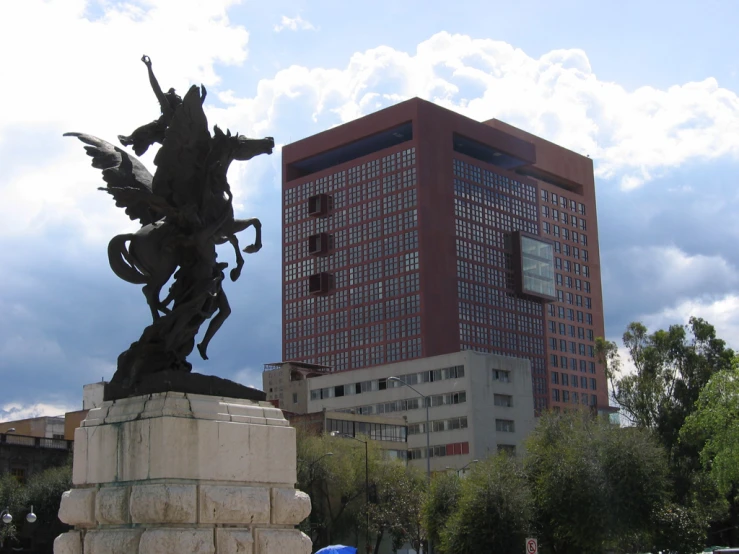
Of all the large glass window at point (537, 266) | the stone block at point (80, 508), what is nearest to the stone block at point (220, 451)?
the stone block at point (80, 508)

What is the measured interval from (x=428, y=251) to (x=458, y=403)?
48.7 m

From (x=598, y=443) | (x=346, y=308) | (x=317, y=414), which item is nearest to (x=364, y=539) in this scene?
(x=317, y=414)

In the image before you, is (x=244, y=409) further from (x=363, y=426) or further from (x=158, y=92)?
(x=363, y=426)

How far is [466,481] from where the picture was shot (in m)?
46.8

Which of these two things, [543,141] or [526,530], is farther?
[543,141]

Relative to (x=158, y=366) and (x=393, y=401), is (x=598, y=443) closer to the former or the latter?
(x=158, y=366)

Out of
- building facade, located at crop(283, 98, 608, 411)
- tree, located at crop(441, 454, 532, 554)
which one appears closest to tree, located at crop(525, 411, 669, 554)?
tree, located at crop(441, 454, 532, 554)

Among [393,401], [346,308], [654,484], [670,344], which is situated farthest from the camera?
[346,308]

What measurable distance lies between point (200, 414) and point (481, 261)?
436 feet

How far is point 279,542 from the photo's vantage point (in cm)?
1141

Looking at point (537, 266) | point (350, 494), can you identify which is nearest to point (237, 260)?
point (350, 494)

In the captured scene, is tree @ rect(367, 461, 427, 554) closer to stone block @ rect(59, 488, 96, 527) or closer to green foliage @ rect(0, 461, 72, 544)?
green foliage @ rect(0, 461, 72, 544)

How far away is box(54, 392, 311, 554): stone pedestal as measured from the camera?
10.6m

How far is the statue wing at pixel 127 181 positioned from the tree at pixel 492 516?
33.1m
